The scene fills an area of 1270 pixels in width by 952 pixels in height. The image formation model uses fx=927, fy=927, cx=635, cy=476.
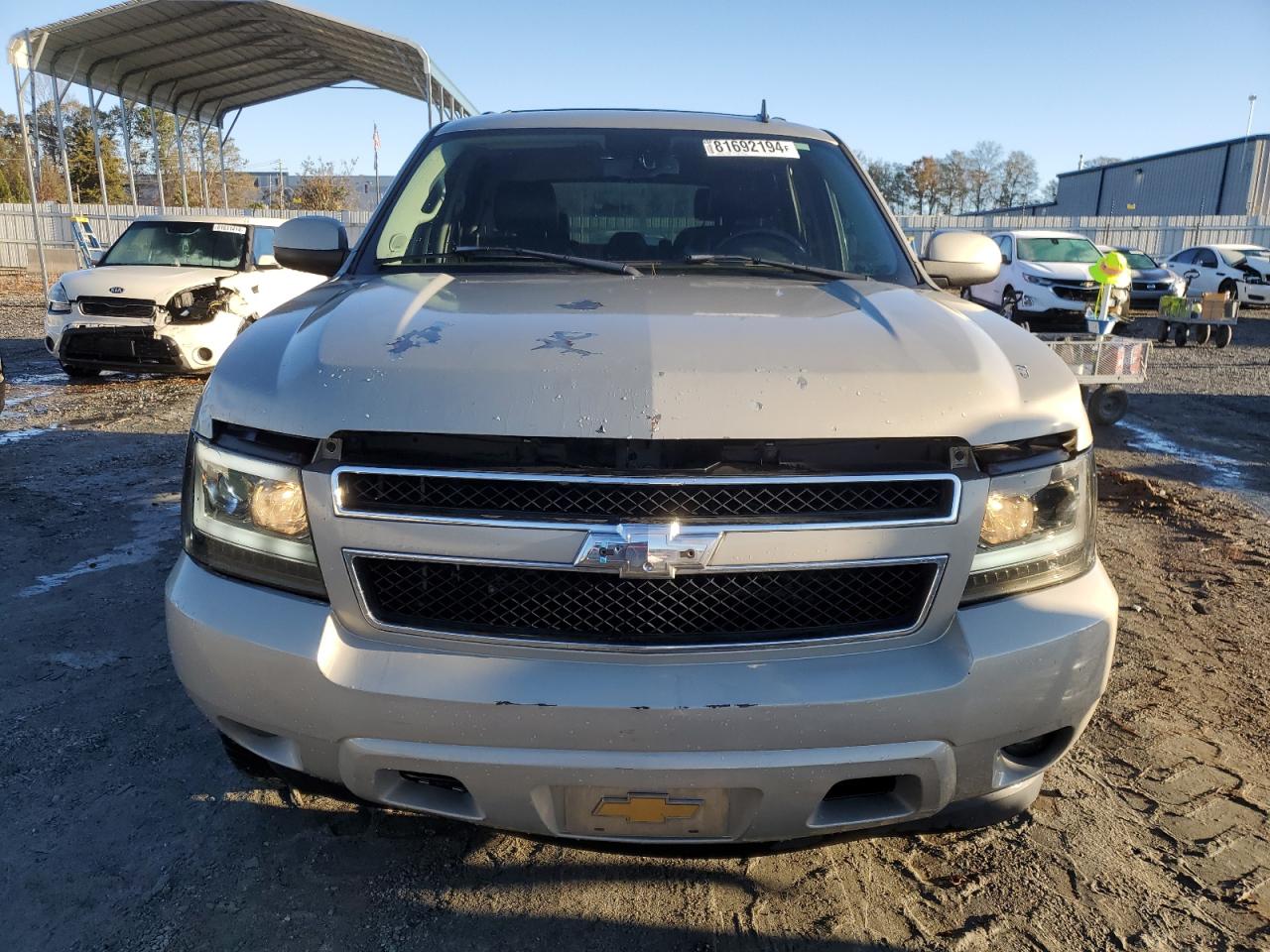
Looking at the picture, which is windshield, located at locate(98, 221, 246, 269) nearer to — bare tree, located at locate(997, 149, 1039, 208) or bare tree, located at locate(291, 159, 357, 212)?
bare tree, located at locate(291, 159, 357, 212)

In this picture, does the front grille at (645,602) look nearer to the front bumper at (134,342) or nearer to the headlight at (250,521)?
the headlight at (250,521)

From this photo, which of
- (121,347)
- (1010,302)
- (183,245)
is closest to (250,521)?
(121,347)

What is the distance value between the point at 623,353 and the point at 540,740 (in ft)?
2.54

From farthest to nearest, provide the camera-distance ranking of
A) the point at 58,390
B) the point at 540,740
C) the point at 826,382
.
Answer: the point at 58,390 < the point at 826,382 < the point at 540,740

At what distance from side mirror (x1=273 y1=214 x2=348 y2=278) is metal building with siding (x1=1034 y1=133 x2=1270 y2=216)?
4922 centimetres

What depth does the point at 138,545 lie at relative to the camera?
4820 mm

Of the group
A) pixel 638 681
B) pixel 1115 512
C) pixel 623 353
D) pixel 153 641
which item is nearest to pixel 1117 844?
pixel 638 681

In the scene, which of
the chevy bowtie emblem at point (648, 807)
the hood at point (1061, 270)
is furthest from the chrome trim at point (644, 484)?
the hood at point (1061, 270)

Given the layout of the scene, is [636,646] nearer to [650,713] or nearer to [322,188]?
[650,713]

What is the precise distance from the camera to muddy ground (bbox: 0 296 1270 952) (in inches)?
82.8

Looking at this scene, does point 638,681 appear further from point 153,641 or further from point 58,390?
point 58,390

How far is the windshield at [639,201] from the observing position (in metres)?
3.08

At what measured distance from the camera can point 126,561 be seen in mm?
4559

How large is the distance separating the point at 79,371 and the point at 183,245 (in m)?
1.87
